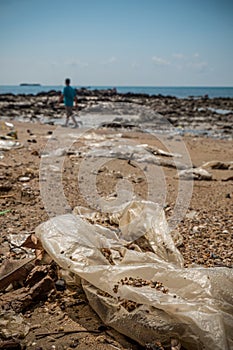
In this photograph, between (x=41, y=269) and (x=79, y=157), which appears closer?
(x=41, y=269)

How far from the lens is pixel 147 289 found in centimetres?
186

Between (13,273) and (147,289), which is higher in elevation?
(147,289)

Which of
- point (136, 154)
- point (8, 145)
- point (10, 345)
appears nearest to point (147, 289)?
point (10, 345)

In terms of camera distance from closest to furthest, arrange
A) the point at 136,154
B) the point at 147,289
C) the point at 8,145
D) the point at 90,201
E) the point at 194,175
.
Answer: the point at 147,289 → the point at 90,201 → the point at 194,175 → the point at 136,154 → the point at 8,145

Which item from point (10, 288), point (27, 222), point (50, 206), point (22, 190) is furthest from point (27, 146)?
point (10, 288)

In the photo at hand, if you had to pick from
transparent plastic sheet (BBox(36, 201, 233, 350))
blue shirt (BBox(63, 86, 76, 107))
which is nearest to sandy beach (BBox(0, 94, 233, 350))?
transparent plastic sheet (BBox(36, 201, 233, 350))

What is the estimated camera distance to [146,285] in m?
1.92

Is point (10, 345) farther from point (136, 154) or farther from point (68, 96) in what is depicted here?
point (68, 96)

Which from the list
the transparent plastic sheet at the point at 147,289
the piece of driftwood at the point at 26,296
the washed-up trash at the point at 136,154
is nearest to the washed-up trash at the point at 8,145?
the washed-up trash at the point at 136,154

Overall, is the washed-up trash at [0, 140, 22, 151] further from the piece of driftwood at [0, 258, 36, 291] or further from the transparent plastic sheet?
the piece of driftwood at [0, 258, 36, 291]

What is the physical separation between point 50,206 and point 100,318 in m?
2.07

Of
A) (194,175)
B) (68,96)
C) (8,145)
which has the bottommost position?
(194,175)

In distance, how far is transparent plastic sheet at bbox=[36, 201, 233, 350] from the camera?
1.67 meters

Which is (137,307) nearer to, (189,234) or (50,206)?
(189,234)
